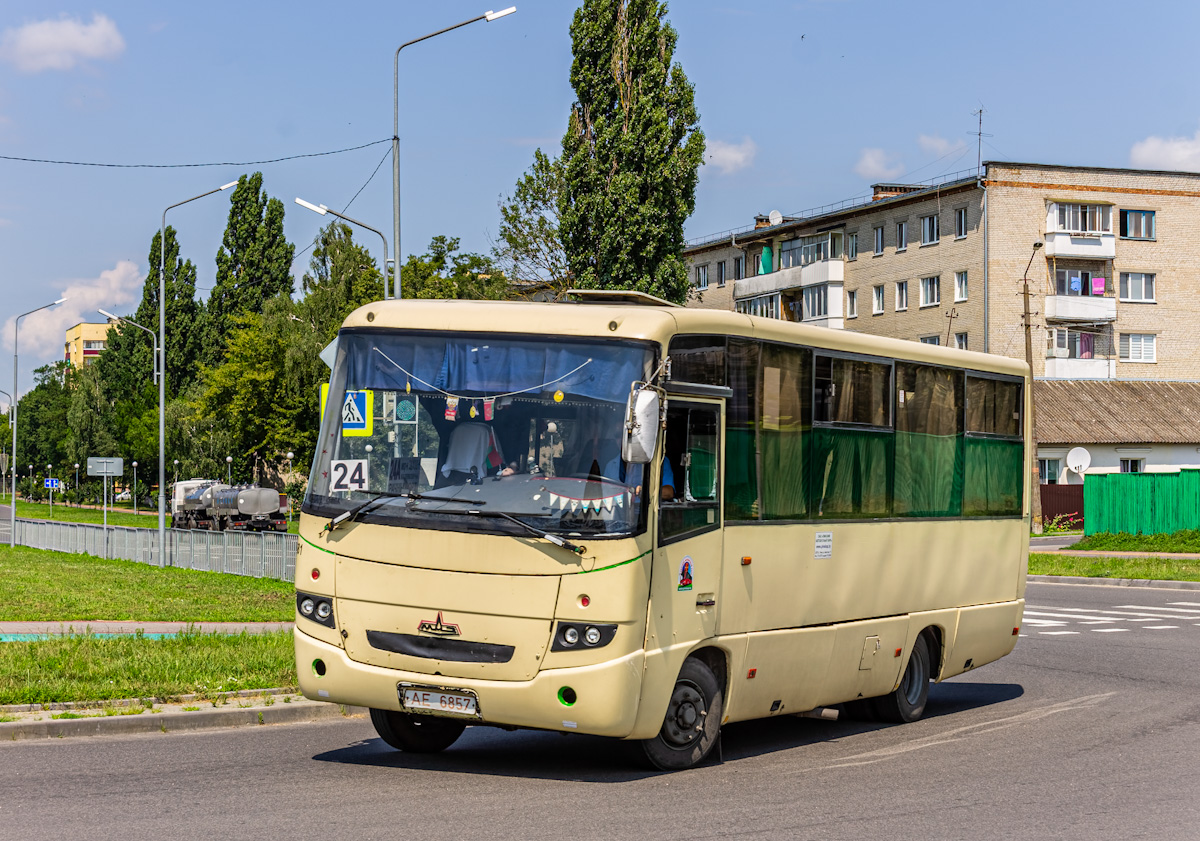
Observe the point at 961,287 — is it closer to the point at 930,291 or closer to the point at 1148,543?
the point at 930,291

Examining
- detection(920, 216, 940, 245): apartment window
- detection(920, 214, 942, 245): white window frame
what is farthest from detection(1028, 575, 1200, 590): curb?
detection(920, 216, 940, 245): apartment window

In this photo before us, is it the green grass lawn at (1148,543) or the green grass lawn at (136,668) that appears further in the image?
the green grass lawn at (1148,543)

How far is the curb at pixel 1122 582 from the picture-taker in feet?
97.0

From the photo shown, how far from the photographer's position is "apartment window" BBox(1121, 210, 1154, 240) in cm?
7094

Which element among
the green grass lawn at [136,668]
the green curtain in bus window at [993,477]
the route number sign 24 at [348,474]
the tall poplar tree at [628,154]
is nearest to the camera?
the route number sign 24 at [348,474]

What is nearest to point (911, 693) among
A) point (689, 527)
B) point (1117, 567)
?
point (689, 527)

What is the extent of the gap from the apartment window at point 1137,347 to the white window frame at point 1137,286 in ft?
5.34

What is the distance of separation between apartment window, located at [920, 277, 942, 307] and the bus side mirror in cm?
6347

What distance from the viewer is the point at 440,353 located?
915 centimetres

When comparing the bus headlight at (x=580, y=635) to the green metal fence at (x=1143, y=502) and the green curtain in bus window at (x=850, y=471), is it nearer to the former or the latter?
the green curtain in bus window at (x=850, y=471)

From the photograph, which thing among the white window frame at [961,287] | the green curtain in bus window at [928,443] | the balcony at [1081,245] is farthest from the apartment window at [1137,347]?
the green curtain in bus window at [928,443]

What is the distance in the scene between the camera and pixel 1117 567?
3331cm

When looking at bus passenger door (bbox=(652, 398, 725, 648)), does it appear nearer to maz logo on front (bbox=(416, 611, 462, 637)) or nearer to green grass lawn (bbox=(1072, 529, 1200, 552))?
maz logo on front (bbox=(416, 611, 462, 637))

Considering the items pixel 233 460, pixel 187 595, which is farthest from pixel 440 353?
pixel 233 460
